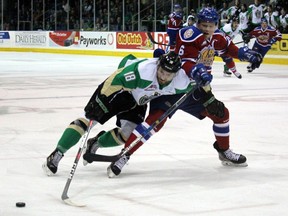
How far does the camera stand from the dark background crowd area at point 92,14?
21.8 meters

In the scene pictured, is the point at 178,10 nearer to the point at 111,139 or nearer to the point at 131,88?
the point at 111,139

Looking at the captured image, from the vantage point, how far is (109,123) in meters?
7.91

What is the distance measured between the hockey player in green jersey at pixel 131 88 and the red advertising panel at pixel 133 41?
16535 millimetres

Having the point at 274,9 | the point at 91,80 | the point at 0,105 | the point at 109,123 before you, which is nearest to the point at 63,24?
the point at 274,9

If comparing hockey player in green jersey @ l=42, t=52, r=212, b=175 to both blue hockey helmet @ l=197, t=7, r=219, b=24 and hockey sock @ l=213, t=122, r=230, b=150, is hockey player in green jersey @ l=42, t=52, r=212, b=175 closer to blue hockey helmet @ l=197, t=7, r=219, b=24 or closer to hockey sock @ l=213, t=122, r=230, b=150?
hockey sock @ l=213, t=122, r=230, b=150

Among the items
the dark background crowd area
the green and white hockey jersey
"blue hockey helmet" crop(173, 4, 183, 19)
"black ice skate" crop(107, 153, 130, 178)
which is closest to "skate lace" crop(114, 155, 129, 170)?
"black ice skate" crop(107, 153, 130, 178)

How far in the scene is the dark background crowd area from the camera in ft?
71.6

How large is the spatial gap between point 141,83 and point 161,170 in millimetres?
769

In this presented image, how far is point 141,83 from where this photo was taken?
4.74 metres

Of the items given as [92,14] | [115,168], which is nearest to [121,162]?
[115,168]

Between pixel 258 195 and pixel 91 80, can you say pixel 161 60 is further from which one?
pixel 91 80

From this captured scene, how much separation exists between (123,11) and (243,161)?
18772 millimetres

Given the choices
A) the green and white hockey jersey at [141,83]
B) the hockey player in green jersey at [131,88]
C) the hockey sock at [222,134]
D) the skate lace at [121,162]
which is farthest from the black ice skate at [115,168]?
the hockey sock at [222,134]

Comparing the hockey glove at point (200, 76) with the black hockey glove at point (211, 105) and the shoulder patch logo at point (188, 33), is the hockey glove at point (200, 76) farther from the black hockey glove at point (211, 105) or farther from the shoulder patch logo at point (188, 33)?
the shoulder patch logo at point (188, 33)
